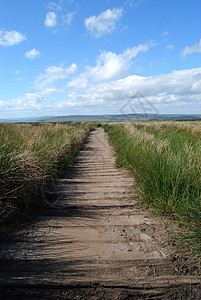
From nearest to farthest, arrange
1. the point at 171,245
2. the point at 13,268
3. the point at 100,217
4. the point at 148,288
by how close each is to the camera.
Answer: the point at 148,288 < the point at 13,268 < the point at 171,245 < the point at 100,217

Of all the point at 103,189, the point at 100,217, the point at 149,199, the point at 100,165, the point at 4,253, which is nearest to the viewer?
the point at 4,253

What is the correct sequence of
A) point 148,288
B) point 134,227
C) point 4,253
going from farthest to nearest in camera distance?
point 134,227 → point 4,253 → point 148,288

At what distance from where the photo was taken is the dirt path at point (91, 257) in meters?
1.32

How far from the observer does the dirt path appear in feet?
4.33

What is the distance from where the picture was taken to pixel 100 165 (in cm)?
535

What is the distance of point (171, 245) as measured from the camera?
1.76m

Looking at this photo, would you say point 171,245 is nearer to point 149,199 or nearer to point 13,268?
point 149,199

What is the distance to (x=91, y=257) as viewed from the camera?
1608 millimetres

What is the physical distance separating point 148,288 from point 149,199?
1.34 m

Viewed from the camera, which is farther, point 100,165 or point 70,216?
point 100,165

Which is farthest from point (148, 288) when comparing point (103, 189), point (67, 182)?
point (67, 182)

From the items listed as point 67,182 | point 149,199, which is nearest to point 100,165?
point 67,182

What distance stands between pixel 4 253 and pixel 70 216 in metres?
0.85

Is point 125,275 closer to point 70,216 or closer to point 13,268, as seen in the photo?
point 13,268
